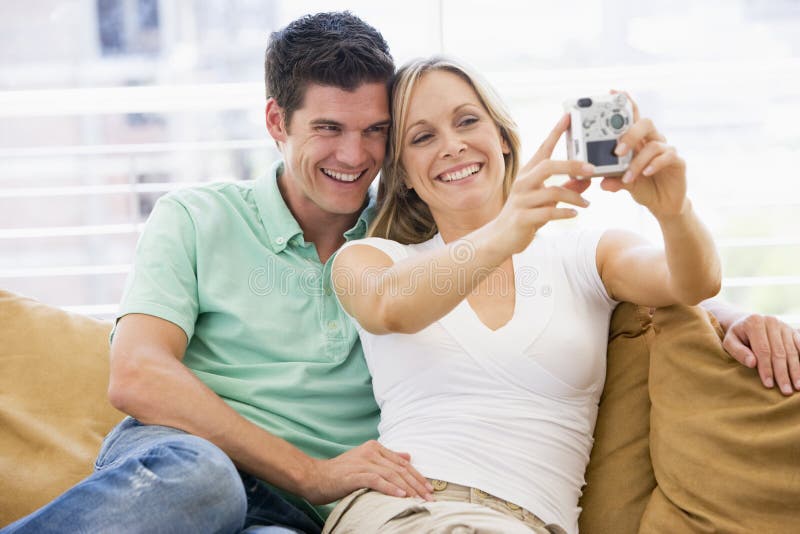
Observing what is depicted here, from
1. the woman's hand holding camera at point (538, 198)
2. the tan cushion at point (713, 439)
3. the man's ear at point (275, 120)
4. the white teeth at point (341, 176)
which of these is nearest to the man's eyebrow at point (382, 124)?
the white teeth at point (341, 176)

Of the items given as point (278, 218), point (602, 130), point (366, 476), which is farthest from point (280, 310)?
point (602, 130)

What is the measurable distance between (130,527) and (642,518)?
0.88 meters

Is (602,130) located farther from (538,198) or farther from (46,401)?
(46,401)

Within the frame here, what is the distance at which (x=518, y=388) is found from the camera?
1514 millimetres

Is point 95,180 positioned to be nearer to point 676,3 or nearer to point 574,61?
point 574,61

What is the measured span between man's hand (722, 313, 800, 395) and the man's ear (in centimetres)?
103

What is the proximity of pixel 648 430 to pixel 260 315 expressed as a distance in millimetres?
798

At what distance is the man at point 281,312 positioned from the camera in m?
1.57

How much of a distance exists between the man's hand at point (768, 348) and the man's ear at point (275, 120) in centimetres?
103

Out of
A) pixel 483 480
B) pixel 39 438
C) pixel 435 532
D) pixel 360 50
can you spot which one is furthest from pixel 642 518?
pixel 39 438

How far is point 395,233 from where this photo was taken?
1.80 meters

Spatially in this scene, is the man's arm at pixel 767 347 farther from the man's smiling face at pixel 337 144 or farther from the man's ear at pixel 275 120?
the man's ear at pixel 275 120

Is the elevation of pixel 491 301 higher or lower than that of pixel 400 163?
lower

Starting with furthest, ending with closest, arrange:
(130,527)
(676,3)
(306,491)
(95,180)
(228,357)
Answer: (95,180)
(676,3)
(228,357)
(306,491)
(130,527)
